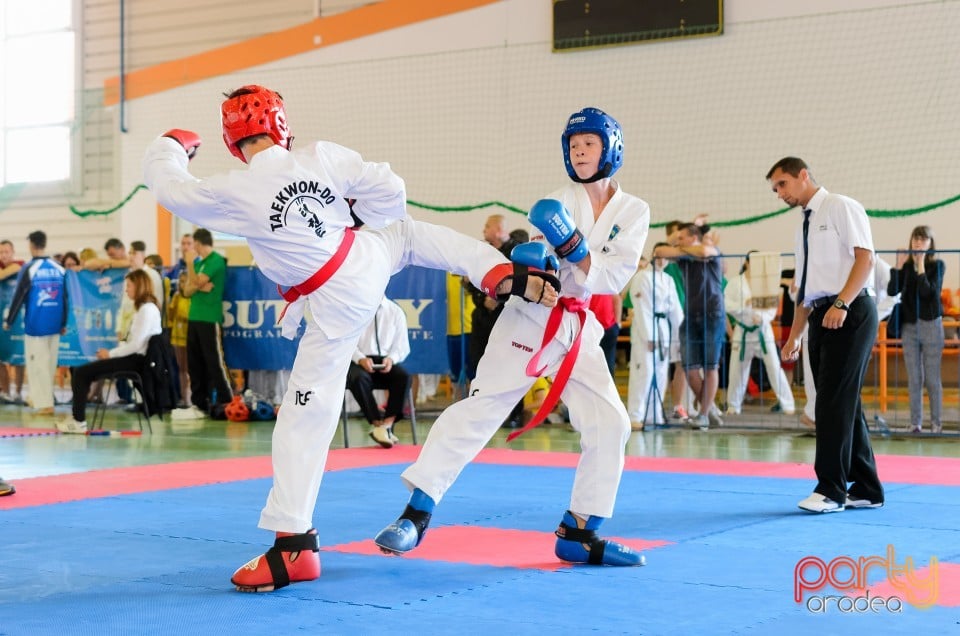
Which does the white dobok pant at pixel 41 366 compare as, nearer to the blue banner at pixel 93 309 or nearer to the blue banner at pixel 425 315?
the blue banner at pixel 93 309

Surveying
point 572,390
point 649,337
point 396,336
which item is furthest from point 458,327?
point 572,390

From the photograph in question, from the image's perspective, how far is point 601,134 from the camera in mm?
3883

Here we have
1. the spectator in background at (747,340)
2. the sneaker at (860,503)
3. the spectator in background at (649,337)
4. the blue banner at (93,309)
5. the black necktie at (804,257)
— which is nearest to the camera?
the sneaker at (860,503)

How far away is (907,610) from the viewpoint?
3.14m

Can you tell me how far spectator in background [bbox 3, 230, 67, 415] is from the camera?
10.9 metres

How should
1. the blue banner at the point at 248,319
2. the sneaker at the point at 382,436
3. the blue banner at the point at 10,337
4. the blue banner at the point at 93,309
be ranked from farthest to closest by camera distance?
the blue banner at the point at 10,337 < the blue banner at the point at 93,309 < the blue banner at the point at 248,319 < the sneaker at the point at 382,436

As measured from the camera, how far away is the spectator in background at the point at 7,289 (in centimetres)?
1223

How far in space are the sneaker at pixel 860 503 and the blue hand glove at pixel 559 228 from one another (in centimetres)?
220

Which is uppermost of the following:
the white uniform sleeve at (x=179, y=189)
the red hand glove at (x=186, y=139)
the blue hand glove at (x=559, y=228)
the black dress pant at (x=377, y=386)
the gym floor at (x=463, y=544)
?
the red hand glove at (x=186, y=139)

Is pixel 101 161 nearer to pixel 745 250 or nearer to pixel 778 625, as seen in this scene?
pixel 745 250

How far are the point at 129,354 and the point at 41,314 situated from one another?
2.21m

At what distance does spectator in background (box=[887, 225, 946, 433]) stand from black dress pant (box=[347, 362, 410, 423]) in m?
3.89

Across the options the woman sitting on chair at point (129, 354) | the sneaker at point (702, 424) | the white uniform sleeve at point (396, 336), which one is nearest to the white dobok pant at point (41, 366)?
the woman sitting on chair at point (129, 354)

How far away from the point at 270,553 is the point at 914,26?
11495mm
